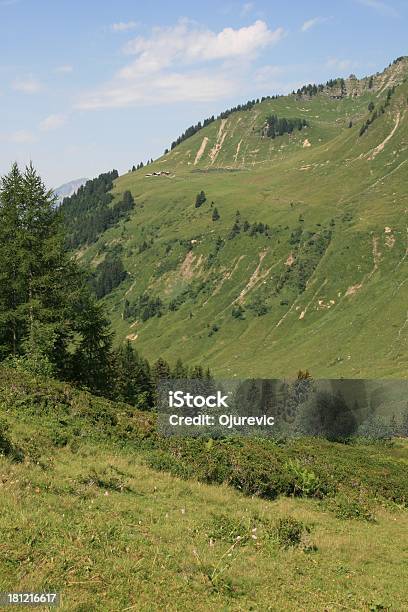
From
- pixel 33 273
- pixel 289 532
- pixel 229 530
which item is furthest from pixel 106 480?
pixel 33 273

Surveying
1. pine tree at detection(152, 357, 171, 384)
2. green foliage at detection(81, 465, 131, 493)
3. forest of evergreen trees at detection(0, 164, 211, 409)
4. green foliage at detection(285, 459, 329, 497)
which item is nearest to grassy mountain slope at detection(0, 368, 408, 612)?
green foliage at detection(81, 465, 131, 493)

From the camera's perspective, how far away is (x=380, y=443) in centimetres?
5106

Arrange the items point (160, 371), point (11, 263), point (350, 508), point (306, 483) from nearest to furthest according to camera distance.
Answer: point (350, 508), point (306, 483), point (11, 263), point (160, 371)

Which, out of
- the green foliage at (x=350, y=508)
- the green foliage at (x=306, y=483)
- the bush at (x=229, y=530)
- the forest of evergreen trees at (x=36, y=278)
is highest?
the forest of evergreen trees at (x=36, y=278)

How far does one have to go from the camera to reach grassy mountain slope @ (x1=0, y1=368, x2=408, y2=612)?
1031 cm

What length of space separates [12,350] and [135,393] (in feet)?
168

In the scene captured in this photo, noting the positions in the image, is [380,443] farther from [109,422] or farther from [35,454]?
[35,454]

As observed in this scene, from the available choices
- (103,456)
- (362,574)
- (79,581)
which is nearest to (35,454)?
(103,456)

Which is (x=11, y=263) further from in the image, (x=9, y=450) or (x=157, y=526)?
(x=157, y=526)

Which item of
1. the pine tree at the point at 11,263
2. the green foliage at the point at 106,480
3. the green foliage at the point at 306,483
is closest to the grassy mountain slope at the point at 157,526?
the green foliage at the point at 106,480

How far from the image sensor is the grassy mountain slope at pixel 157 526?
10312 millimetres

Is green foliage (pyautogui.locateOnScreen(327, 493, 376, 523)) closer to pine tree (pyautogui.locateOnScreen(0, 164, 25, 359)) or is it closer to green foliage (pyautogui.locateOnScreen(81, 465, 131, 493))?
green foliage (pyautogui.locateOnScreen(81, 465, 131, 493))

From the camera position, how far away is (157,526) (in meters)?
14.2

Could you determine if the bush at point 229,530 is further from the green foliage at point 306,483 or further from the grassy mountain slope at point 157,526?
the green foliage at point 306,483
